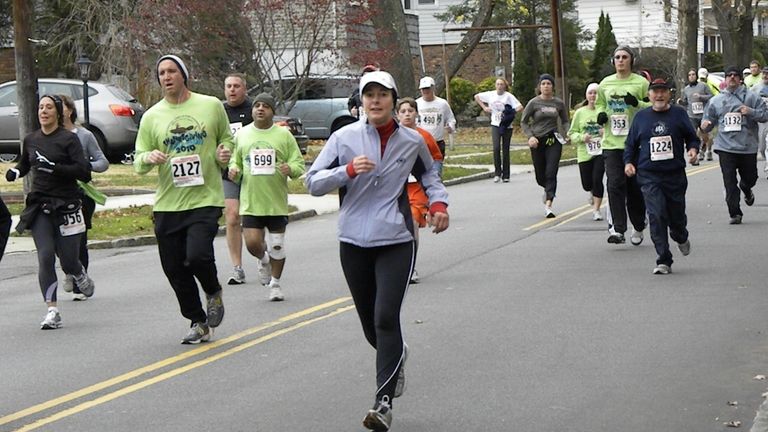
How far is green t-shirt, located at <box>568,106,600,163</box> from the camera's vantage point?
55.5 feet

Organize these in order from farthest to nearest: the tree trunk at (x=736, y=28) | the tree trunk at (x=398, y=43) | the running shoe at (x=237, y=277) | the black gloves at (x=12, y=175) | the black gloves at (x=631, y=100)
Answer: the tree trunk at (x=736, y=28) < the tree trunk at (x=398, y=43) < the black gloves at (x=631, y=100) < the running shoe at (x=237, y=277) < the black gloves at (x=12, y=175)

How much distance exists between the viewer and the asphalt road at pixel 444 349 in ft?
24.9

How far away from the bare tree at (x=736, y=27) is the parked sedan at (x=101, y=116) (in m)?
26.9

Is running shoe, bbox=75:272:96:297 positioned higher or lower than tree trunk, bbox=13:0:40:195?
lower

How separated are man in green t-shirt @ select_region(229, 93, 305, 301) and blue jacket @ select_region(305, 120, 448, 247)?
4569 mm

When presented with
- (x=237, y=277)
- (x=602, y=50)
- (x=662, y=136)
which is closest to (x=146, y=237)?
(x=237, y=277)

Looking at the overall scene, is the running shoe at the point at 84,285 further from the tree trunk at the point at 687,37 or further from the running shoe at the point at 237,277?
the tree trunk at the point at 687,37

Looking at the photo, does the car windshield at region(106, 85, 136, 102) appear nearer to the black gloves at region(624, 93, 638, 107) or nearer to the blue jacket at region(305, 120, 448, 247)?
the black gloves at region(624, 93, 638, 107)

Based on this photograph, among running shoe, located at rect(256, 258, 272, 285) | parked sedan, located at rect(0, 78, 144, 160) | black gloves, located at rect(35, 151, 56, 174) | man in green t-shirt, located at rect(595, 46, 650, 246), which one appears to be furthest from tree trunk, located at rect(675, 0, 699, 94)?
black gloves, located at rect(35, 151, 56, 174)

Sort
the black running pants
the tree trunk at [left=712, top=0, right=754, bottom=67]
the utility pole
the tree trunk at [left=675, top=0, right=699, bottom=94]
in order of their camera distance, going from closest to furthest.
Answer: the black running pants
the utility pole
the tree trunk at [left=675, top=0, right=699, bottom=94]
the tree trunk at [left=712, top=0, right=754, bottom=67]

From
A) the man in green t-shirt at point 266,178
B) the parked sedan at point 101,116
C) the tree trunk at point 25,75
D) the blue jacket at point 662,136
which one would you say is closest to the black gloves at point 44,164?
the man in green t-shirt at point 266,178

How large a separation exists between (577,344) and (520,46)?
41.3m

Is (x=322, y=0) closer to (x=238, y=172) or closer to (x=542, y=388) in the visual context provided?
(x=238, y=172)

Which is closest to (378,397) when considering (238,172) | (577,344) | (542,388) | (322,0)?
(542,388)
